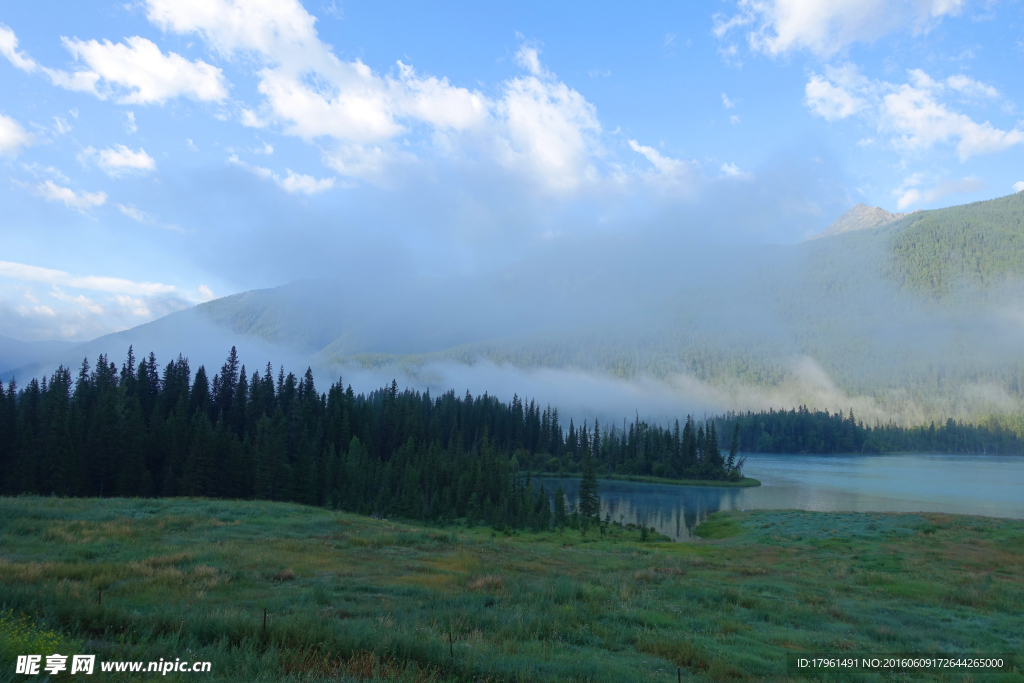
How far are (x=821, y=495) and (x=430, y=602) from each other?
107219mm

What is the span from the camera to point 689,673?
38.6ft

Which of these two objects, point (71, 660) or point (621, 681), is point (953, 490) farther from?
point (71, 660)

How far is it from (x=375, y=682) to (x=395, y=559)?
18.2 meters

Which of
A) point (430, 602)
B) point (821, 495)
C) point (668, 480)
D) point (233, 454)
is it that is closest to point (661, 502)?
point (821, 495)

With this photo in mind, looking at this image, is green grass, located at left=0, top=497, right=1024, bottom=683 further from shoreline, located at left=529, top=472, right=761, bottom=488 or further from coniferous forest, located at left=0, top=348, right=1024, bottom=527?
shoreline, located at left=529, top=472, right=761, bottom=488

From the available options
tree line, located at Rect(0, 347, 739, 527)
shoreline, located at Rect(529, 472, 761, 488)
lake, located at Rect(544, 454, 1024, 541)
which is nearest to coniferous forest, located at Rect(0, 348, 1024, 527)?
tree line, located at Rect(0, 347, 739, 527)

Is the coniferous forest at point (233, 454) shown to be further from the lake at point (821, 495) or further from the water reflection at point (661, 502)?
the lake at point (821, 495)

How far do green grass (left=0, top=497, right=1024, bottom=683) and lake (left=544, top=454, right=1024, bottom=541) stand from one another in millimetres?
40571

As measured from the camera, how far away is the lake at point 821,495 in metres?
81.9

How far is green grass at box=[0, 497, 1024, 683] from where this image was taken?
10406 millimetres

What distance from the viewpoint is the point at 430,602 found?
16.2m

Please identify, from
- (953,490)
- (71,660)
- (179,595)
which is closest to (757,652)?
(71,660)

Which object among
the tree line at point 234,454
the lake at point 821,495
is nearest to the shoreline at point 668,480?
the lake at point 821,495

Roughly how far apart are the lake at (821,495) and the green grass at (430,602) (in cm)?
4057
